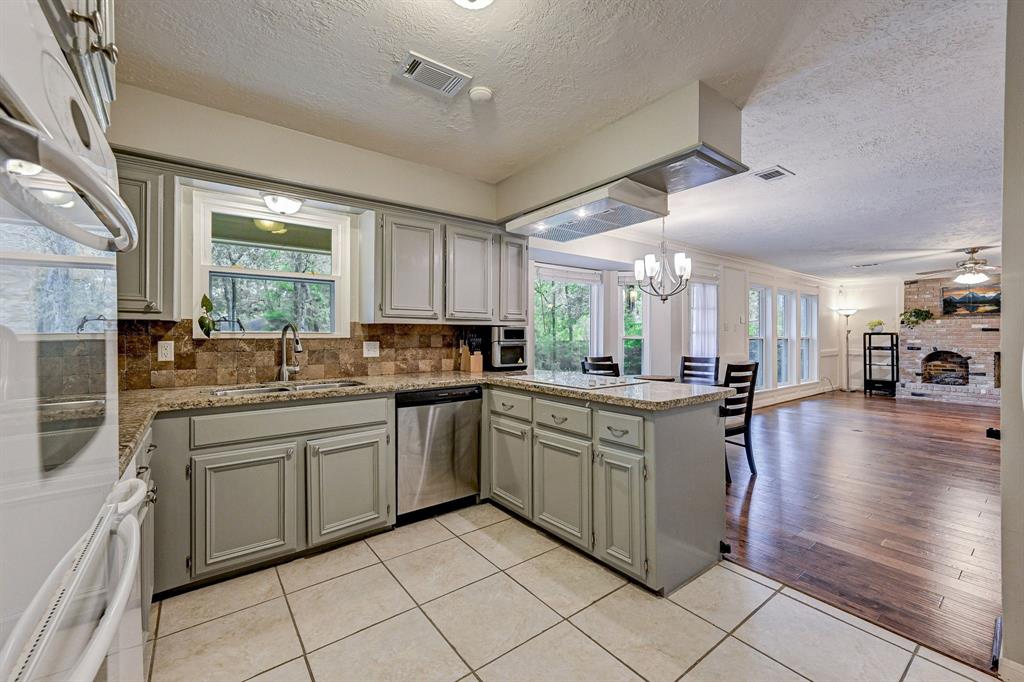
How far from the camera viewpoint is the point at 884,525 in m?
2.81

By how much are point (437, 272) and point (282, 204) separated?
3.63ft

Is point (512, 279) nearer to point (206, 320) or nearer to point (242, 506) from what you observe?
point (206, 320)

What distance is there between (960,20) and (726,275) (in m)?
5.05

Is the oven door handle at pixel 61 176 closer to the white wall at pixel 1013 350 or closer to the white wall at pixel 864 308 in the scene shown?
the white wall at pixel 1013 350

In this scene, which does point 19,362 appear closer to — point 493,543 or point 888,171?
point 493,543

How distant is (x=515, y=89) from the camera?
229 cm

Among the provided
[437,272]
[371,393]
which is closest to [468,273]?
[437,272]

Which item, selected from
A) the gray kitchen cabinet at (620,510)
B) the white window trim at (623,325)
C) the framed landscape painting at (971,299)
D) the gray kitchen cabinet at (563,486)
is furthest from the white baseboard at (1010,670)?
the framed landscape painting at (971,299)

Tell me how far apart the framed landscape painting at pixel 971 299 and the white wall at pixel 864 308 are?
73cm

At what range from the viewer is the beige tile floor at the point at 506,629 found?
5.33 ft

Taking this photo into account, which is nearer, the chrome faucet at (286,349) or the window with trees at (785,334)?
the chrome faucet at (286,349)

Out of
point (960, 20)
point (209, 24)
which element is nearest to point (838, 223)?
point (960, 20)

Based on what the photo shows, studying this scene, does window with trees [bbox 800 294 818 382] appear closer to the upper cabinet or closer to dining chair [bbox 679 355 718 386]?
dining chair [bbox 679 355 718 386]

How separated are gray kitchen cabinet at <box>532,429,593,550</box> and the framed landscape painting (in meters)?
9.91
